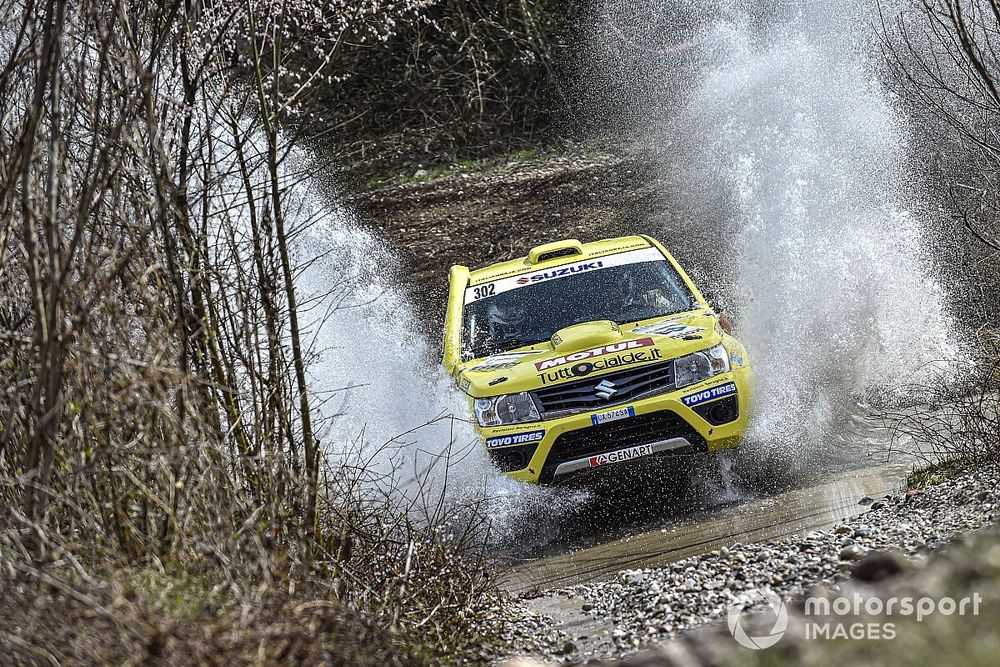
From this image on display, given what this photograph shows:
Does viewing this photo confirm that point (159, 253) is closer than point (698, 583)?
Yes

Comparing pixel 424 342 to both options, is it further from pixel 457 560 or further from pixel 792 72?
pixel 457 560

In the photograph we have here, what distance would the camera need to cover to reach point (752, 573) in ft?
18.9

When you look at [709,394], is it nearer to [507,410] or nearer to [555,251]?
[507,410]

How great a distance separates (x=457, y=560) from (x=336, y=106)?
19971mm

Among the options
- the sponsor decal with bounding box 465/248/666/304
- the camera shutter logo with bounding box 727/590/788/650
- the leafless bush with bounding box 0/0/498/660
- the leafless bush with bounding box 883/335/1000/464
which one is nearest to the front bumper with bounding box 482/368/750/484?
the leafless bush with bounding box 883/335/1000/464

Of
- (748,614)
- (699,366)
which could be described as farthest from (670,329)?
(748,614)

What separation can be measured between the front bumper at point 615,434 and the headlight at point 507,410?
0.21 feet

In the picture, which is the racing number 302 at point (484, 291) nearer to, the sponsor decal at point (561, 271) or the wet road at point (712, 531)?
the sponsor decal at point (561, 271)

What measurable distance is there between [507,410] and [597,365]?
2.40 feet

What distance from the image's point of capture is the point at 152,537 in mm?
4484

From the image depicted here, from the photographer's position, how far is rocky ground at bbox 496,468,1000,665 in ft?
16.9

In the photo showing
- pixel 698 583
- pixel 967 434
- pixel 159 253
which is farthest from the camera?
pixel 967 434

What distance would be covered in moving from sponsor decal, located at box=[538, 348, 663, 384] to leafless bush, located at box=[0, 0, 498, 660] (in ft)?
5.97

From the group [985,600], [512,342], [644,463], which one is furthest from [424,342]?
[985,600]
